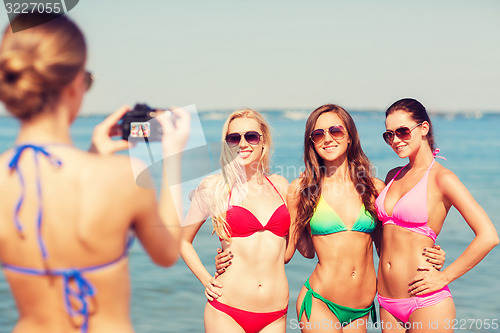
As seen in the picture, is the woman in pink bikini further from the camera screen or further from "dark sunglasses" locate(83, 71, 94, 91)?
"dark sunglasses" locate(83, 71, 94, 91)

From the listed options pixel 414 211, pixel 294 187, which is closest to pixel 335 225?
pixel 294 187

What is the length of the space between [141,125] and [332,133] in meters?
2.62

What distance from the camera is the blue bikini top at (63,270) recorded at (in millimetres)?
1922

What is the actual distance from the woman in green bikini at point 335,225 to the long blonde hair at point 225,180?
1.01 ft

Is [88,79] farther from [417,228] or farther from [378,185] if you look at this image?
[378,185]

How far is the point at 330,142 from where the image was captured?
459 cm

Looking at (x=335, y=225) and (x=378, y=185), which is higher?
(x=378, y=185)

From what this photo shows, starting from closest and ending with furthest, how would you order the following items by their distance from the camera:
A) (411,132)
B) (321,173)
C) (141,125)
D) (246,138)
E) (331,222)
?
1. (141,125)
2. (411,132)
3. (331,222)
4. (246,138)
5. (321,173)

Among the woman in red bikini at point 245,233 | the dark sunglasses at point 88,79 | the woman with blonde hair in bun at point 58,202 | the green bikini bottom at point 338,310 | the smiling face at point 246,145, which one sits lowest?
the green bikini bottom at point 338,310

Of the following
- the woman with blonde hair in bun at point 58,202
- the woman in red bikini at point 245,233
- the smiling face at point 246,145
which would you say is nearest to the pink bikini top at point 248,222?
the woman in red bikini at point 245,233

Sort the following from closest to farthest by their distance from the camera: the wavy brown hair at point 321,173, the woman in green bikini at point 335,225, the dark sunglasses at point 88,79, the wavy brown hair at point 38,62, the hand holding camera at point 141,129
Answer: the wavy brown hair at point 38,62 < the dark sunglasses at point 88,79 < the hand holding camera at point 141,129 < the woman in green bikini at point 335,225 < the wavy brown hair at point 321,173

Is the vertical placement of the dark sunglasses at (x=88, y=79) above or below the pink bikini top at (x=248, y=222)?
above

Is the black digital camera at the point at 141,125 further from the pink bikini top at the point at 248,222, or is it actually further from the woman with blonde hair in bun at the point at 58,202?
the pink bikini top at the point at 248,222

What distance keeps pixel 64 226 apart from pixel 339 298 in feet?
9.75
